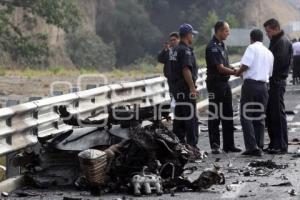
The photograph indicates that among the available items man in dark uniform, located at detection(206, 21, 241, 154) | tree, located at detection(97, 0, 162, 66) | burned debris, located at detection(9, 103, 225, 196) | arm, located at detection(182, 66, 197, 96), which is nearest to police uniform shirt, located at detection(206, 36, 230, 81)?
man in dark uniform, located at detection(206, 21, 241, 154)

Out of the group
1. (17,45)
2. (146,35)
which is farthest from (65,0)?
(146,35)

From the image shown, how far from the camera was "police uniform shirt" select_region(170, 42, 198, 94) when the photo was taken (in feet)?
35.1

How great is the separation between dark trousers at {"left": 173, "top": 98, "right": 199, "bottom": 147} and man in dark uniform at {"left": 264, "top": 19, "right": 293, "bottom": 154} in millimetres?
1198

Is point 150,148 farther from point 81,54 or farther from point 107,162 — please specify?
point 81,54

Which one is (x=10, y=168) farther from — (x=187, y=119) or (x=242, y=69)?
(x=242, y=69)

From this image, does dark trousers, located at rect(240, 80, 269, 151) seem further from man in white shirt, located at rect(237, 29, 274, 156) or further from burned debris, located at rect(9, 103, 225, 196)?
burned debris, located at rect(9, 103, 225, 196)

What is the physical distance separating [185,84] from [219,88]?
2.15 ft

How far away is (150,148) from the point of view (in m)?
8.25

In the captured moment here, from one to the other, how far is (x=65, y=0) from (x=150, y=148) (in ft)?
150

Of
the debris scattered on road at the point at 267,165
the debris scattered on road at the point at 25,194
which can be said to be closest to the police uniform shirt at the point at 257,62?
the debris scattered on road at the point at 267,165

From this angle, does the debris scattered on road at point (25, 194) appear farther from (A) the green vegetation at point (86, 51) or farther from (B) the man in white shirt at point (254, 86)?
(A) the green vegetation at point (86, 51)

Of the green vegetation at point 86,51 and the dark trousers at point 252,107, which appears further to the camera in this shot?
the green vegetation at point 86,51

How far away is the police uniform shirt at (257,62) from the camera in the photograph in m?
11.0

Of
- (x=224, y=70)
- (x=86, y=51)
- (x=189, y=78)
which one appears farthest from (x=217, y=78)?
(x=86, y=51)
